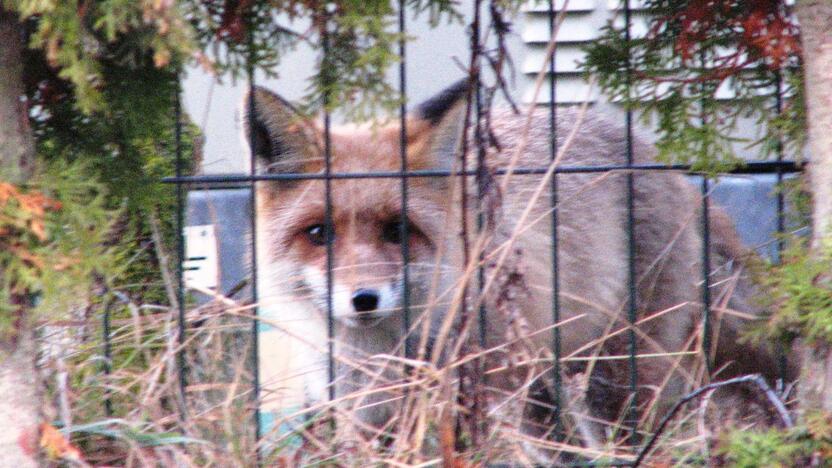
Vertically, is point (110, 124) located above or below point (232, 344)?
above

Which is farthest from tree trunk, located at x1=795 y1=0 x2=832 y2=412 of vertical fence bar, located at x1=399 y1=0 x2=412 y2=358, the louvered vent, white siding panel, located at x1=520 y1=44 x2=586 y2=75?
white siding panel, located at x1=520 y1=44 x2=586 y2=75

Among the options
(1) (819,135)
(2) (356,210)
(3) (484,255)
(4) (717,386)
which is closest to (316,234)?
(2) (356,210)

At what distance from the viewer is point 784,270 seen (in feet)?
8.32

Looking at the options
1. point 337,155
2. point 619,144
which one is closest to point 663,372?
point 619,144

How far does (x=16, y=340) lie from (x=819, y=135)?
197 centimetres

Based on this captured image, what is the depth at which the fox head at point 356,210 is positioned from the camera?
351 cm

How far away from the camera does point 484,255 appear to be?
3.19 metres

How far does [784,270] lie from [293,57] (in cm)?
449

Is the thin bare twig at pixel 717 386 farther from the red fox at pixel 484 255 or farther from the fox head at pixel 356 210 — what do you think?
the fox head at pixel 356 210

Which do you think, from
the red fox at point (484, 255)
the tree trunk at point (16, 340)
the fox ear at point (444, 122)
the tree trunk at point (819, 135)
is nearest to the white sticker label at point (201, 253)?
the red fox at point (484, 255)

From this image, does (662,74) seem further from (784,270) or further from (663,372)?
(663,372)

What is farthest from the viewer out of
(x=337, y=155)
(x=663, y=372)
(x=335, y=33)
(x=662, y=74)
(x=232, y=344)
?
(x=663, y=372)

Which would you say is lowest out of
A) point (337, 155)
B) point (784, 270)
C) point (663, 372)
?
point (663, 372)

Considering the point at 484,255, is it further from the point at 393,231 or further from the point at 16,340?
the point at 16,340
